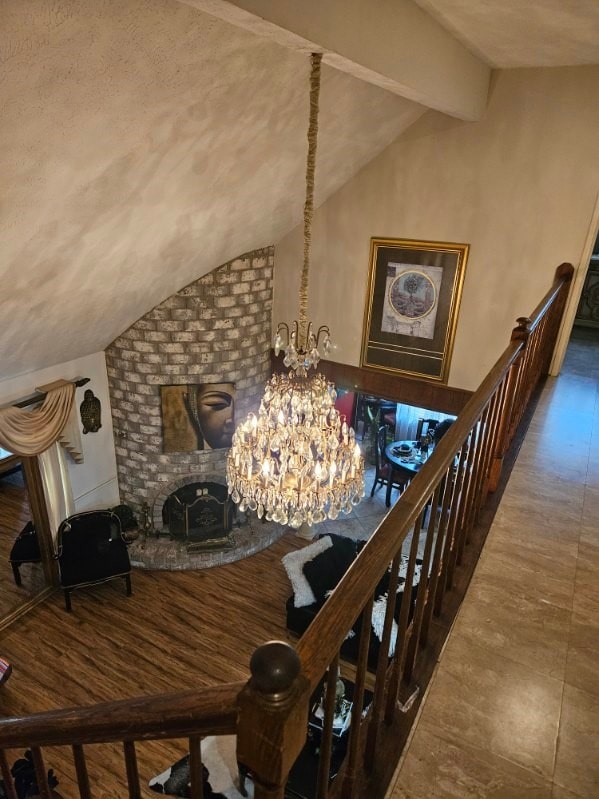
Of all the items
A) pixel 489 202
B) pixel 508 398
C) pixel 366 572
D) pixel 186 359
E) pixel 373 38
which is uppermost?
pixel 373 38

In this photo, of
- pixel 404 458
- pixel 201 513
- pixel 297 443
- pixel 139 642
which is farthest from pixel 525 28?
pixel 139 642

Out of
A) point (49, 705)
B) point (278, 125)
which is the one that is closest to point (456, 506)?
point (278, 125)

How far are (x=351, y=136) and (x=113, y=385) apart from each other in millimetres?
4025

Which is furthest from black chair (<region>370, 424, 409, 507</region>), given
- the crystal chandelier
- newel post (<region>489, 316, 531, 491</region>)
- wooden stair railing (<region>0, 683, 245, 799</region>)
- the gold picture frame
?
wooden stair railing (<region>0, 683, 245, 799</region>)

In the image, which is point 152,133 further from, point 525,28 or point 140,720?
point 140,720

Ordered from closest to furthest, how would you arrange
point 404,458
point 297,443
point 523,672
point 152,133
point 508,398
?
point 523,672
point 508,398
point 152,133
point 297,443
point 404,458

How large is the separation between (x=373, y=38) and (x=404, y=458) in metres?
5.70

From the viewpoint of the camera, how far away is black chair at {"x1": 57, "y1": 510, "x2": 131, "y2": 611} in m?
5.86

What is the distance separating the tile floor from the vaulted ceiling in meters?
2.36

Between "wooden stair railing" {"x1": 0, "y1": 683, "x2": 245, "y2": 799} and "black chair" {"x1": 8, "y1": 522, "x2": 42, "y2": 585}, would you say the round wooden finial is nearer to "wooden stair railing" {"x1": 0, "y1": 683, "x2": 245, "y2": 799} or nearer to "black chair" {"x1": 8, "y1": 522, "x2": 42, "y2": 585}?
"wooden stair railing" {"x1": 0, "y1": 683, "x2": 245, "y2": 799}

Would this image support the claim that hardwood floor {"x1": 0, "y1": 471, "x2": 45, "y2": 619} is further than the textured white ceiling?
Yes

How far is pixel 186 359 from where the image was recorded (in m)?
6.60

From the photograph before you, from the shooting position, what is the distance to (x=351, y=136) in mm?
5039

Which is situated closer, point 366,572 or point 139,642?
point 366,572
